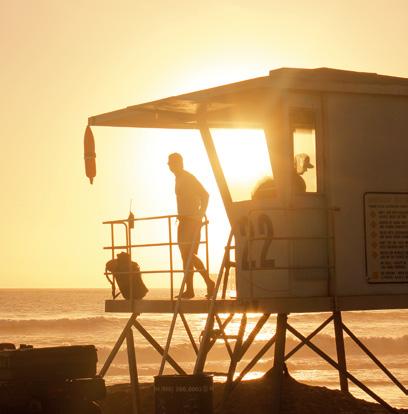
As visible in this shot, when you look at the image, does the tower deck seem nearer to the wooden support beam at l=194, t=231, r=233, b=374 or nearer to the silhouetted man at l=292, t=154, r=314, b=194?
the wooden support beam at l=194, t=231, r=233, b=374

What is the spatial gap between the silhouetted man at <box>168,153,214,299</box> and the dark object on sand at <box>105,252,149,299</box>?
1215mm

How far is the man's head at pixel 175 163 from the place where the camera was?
1977 cm

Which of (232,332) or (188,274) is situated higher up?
(188,274)

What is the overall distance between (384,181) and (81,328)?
180ft

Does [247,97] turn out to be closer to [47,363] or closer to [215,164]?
[215,164]

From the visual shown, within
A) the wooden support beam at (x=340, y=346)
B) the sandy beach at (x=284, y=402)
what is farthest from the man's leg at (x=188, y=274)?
the wooden support beam at (x=340, y=346)

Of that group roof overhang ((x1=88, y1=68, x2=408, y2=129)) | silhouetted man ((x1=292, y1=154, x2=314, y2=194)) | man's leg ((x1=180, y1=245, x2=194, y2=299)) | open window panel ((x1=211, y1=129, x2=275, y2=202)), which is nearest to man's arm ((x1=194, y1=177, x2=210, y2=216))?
open window panel ((x1=211, y1=129, x2=275, y2=202))

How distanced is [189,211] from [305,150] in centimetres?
232

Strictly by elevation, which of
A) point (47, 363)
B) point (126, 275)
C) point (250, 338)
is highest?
point (126, 275)

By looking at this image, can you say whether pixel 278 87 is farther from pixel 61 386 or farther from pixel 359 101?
pixel 61 386

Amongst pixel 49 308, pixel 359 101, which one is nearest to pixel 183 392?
pixel 359 101

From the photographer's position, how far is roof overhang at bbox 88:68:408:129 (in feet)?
59.4

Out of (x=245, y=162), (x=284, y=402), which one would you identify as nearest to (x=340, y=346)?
(x=284, y=402)

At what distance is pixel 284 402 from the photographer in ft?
66.1
